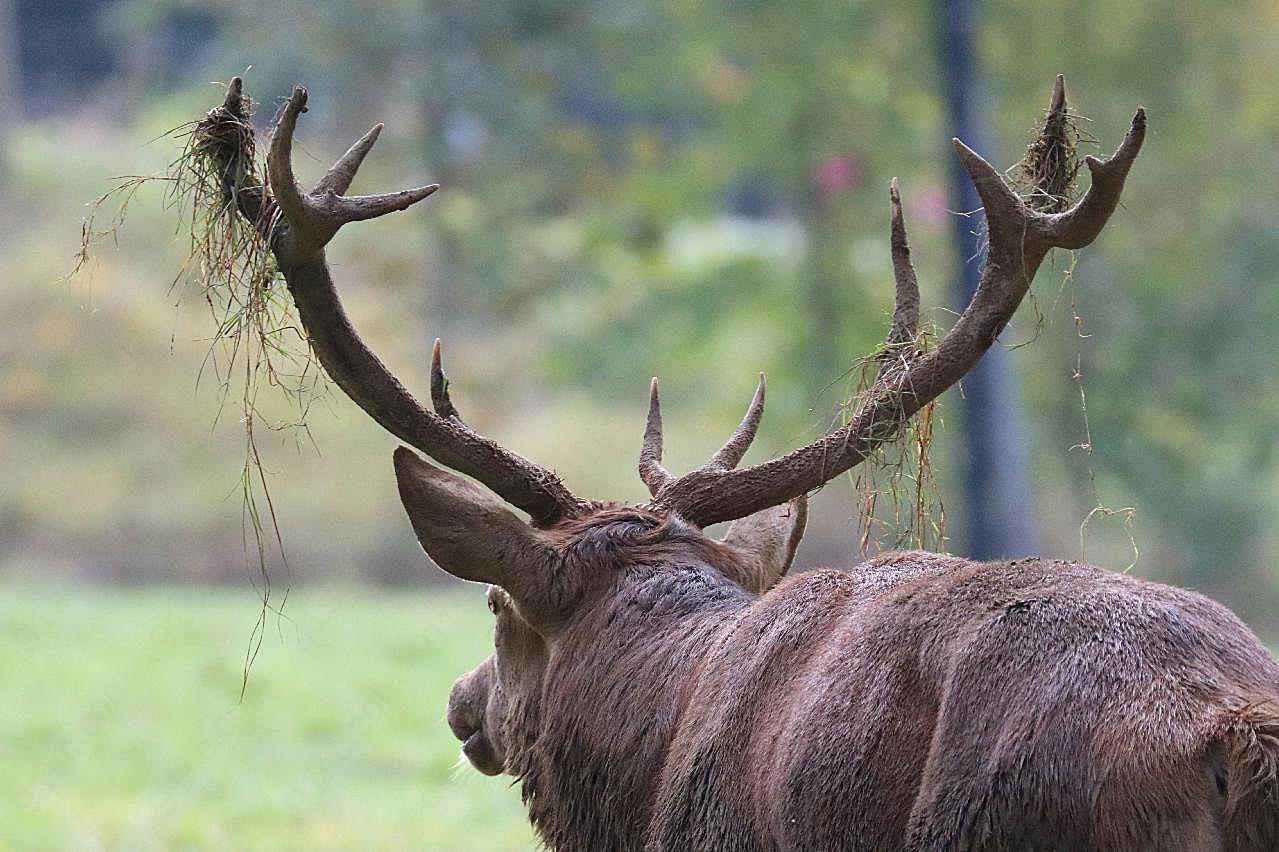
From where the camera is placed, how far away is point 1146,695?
227cm

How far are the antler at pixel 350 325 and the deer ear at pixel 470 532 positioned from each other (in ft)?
0.85

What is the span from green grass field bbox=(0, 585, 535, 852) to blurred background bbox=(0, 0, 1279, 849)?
2.1 inches

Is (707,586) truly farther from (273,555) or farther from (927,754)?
(273,555)

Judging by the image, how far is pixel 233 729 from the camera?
9.74 m

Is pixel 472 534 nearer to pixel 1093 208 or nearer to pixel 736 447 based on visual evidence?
pixel 736 447

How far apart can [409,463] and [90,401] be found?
584 inches

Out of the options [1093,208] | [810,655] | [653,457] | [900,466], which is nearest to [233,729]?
[653,457]

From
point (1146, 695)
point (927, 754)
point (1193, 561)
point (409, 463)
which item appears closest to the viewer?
point (1146, 695)

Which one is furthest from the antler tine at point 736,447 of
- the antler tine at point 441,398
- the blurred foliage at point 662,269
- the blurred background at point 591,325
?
the blurred foliage at point 662,269

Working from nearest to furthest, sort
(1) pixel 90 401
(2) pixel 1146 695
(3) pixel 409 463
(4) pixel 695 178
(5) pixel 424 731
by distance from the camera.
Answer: (2) pixel 1146 695
(3) pixel 409 463
(5) pixel 424 731
(4) pixel 695 178
(1) pixel 90 401

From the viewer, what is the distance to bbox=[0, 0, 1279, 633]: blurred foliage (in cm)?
1296

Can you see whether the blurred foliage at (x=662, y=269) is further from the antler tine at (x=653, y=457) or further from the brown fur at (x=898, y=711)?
the brown fur at (x=898, y=711)

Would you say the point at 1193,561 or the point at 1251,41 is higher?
the point at 1251,41

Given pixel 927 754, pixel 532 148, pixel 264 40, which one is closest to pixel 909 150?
pixel 532 148
